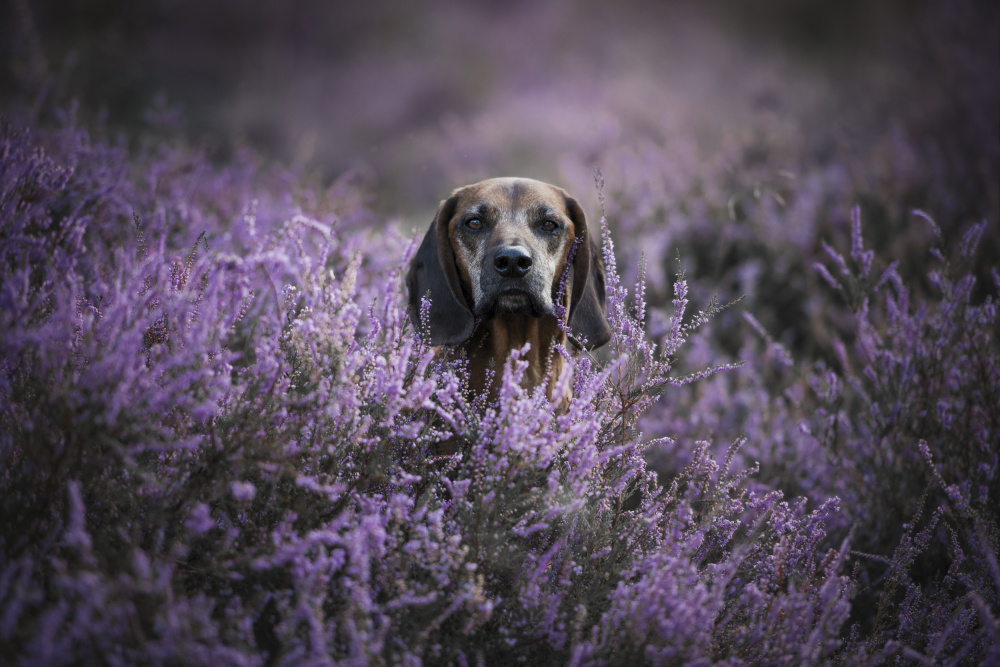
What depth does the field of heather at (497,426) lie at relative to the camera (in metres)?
1.52

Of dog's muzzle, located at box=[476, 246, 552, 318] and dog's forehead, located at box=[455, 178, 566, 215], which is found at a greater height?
dog's forehead, located at box=[455, 178, 566, 215]

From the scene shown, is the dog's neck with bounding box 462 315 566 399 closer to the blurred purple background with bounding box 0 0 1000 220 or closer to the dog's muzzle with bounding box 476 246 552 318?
the dog's muzzle with bounding box 476 246 552 318

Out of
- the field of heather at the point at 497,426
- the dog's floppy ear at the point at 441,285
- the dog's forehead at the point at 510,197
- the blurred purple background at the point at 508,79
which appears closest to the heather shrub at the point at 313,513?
the field of heather at the point at 497,426

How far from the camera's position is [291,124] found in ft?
39.1

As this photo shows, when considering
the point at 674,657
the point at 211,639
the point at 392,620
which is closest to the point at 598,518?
the point at 674,657

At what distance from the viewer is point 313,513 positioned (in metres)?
1.78

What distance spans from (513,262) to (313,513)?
1.40 m

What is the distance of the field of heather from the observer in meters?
1.52

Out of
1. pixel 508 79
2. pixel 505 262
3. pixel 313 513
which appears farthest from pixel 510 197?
pixel 508 79

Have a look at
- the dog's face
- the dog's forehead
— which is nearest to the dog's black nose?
the dog's face

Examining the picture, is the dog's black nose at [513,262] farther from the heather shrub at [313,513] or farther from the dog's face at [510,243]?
the heather shrub at [313,513]

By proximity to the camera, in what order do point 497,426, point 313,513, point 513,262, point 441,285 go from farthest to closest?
point 441,285, point 513,262, point 497,426, point 313,513

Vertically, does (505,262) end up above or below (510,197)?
below

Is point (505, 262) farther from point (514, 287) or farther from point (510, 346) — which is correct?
point (510, 346)
